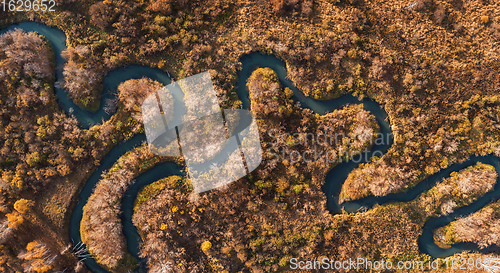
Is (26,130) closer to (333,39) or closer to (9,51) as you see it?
(9,51)

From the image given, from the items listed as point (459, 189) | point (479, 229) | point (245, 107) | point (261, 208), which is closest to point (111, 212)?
point (261, 208)

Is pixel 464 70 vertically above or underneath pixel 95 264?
above

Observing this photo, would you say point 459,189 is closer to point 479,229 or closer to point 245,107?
point 479,229

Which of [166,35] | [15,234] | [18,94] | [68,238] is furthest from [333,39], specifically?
[15,234]

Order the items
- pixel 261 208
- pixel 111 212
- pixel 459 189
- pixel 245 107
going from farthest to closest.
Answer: pixel 245 107 < pixel 261 208 < pixel 459 189 < pixel 111 212

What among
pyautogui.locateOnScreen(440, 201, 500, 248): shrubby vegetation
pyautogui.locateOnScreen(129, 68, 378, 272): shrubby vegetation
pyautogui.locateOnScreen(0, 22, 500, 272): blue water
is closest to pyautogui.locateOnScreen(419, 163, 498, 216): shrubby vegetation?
pyautogui.locateOnScreen(0, 22, 500, 272): blue water

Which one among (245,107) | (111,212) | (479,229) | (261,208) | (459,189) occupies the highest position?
(245,107)

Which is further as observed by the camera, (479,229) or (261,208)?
(261,208)

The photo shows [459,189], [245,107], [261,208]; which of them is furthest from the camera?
[245,107]

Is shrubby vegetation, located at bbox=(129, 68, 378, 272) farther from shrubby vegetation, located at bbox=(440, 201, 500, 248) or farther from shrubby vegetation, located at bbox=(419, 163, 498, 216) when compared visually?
shrubby vegetation, located at bbox=(440, 201, 500, 248)
